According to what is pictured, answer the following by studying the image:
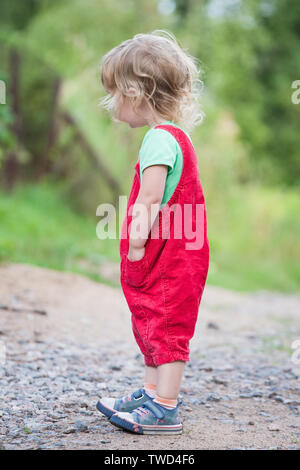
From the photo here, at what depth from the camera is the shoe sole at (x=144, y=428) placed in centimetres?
226

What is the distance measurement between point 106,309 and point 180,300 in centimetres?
282

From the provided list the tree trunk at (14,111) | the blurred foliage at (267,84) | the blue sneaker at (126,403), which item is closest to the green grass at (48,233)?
the tree trunk at (14,111)

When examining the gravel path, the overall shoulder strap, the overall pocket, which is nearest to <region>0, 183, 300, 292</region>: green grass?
the gravel path

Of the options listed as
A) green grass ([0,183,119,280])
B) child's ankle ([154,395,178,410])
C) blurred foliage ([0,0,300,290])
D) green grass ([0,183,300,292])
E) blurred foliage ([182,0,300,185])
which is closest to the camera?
child's ankle ([154,395,178,410])

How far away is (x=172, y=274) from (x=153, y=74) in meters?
0.77

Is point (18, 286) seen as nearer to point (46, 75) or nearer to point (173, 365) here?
point (173, 365)

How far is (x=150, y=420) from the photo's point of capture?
228cm

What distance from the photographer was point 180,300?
2.25 m

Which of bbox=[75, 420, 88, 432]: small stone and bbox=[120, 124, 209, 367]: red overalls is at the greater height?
bbox=[120, 124, 209, 367]: red overalls

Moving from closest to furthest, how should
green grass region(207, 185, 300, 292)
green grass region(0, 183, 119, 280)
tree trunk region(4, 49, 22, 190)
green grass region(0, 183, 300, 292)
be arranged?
green grass region(0, 183, 119, 280)
green grass region(0, 183, 300, 292)
tree trunk region(4, 49, 22, 190)
green grass region(207, 185, 300, 292)

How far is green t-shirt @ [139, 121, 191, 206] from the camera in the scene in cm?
220

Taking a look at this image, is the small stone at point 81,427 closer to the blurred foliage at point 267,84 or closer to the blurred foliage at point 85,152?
the blurred foliage at point 85,152

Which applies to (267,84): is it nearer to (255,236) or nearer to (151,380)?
(255,236)

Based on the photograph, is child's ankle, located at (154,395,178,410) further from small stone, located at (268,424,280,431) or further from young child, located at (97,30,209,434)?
small stone, located at (268,424,280,431)
